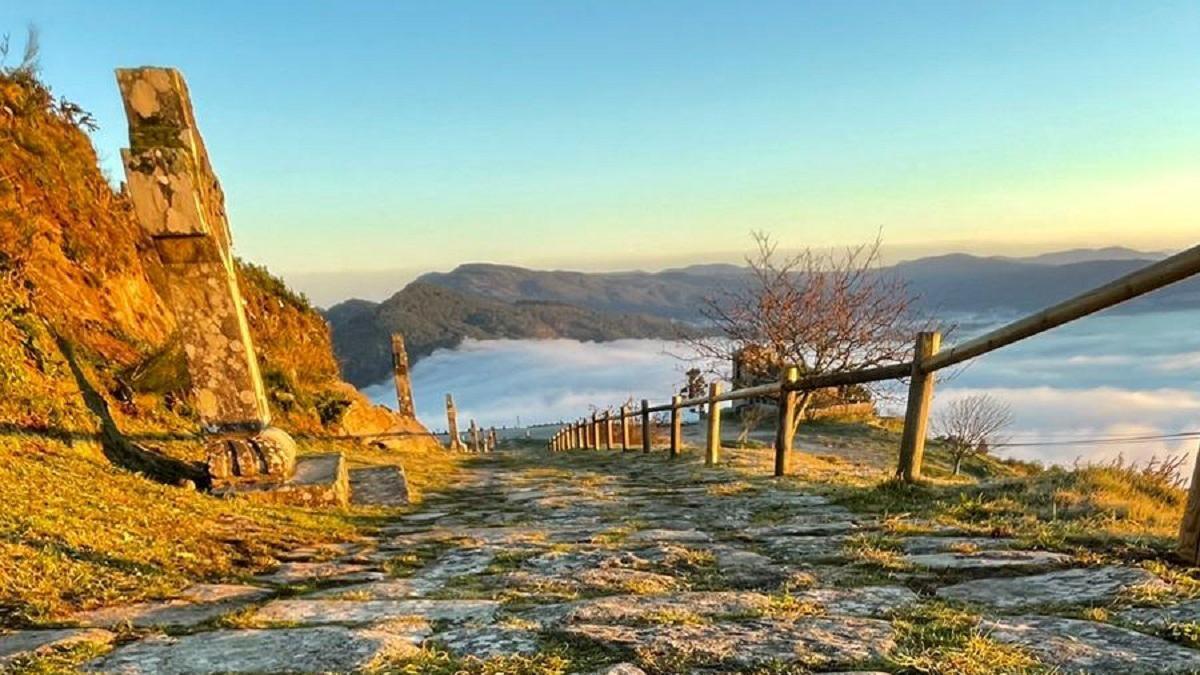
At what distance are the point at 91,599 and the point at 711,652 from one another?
252 cm

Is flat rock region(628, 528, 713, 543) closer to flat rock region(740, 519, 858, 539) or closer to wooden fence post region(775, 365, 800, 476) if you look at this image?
flat rock region(740, 519, 858, 539)

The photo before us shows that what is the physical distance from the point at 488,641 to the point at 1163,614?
90.3 inches

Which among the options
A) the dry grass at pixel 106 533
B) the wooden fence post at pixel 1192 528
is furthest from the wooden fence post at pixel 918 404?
the dry grass at pixel 106 533

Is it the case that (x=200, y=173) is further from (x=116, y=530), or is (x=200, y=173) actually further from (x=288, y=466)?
(x=116, y=530)

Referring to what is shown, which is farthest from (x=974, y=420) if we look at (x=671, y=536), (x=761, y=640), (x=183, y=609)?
(x=183, y=609)

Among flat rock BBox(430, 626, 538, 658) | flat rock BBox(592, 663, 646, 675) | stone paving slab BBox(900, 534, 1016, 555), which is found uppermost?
flat rock BBox(592, 663, 646, 675)

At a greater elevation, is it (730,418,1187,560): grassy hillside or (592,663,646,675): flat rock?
(592,663,646,675): flat rock

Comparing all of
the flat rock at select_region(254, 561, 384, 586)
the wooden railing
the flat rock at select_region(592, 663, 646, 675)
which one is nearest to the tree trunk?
the wooden railing

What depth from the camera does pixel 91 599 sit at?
2.84 meters

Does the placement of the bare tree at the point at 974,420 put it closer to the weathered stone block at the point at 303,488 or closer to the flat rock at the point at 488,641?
the weathered stone block at the point at 303,488

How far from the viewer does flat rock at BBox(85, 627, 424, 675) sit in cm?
211

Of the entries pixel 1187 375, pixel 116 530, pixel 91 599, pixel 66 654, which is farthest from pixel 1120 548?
pixel 1187 375

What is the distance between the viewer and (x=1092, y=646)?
2.11 m

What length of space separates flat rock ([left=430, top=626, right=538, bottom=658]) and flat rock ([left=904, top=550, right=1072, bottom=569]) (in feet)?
6.81
